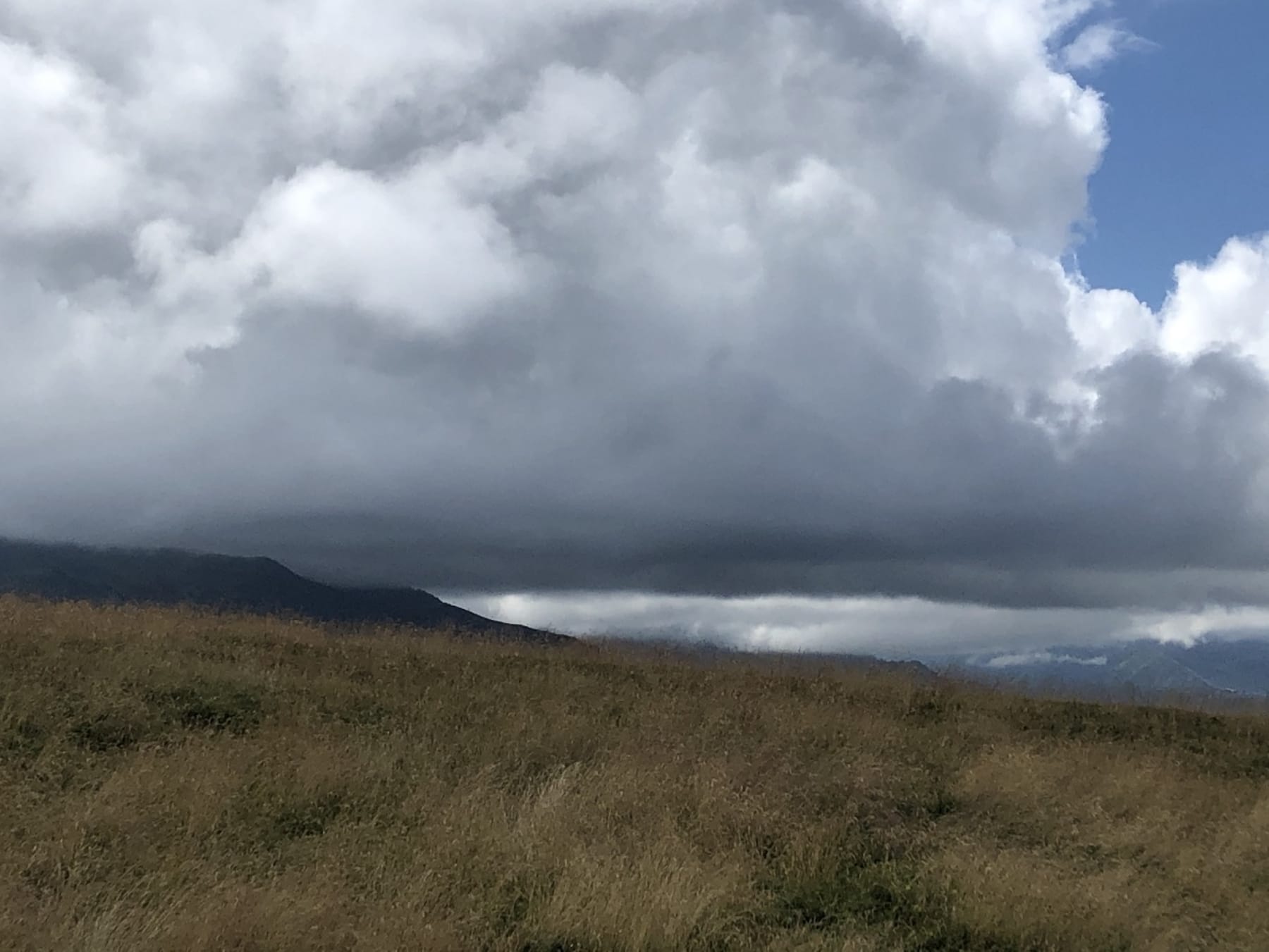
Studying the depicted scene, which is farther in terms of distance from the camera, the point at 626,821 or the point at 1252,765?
the point at 1252,765

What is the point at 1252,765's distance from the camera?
60.5 feet

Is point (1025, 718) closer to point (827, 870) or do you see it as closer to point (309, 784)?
point (827, 870)

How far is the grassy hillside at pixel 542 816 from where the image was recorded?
790 cm

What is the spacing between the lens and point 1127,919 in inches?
340

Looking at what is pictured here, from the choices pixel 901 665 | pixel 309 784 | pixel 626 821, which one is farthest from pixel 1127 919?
pixel 901 665

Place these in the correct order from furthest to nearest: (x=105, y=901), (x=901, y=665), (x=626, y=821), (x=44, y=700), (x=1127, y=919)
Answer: (x=901, y=665)
(x=44, y=700)
(x=626, y=821)
(x=1127, y=919)
(x=105, y=901)

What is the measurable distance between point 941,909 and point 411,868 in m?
4.32

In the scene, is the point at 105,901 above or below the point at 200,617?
below

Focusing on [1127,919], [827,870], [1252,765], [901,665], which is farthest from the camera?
[901,665]

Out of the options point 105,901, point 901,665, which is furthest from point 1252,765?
point 105,901

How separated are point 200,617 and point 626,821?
13.1 metres

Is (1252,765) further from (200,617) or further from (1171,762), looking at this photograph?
(200,617)

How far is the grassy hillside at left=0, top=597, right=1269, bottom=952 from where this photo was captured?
790 centimetres

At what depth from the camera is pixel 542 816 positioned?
10.2 meters
